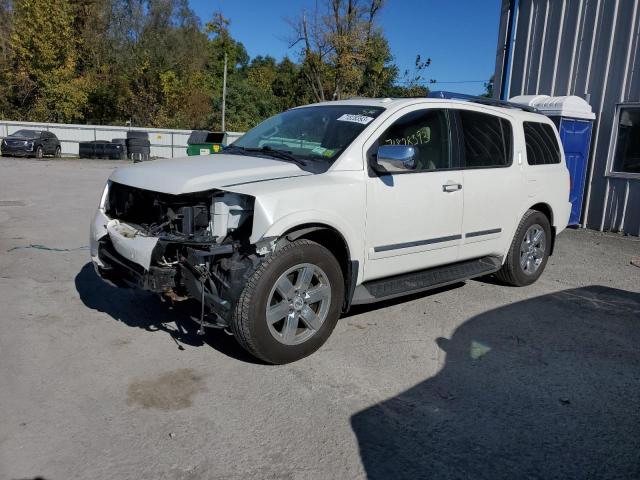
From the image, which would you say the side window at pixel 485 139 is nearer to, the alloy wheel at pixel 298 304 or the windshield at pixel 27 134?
the alloy wheel at pixel 298 304

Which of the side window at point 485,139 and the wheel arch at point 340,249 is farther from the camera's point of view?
the side window at point 485,139

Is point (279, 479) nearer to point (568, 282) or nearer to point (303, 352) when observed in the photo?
point (303, 352)

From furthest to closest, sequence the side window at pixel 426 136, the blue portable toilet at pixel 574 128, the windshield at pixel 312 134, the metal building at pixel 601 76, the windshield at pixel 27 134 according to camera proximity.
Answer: the windshield at pixel 27 134, the metal building at pixel 601 76, the blue portable toilet at pixel 574 128, the side window at pixel 426 136, the windshield at pixel 312 134

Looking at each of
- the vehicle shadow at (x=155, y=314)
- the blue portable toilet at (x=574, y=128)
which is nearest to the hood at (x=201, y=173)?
the vehicle shadow at (x=155, y=314)

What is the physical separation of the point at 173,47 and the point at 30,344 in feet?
142

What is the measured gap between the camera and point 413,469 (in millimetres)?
2871

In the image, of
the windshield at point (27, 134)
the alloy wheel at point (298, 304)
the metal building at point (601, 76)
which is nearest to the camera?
the alloy wheel at point (298, 304)

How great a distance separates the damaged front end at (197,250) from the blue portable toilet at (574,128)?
7.39m

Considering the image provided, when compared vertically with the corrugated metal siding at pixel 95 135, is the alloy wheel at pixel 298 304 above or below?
below

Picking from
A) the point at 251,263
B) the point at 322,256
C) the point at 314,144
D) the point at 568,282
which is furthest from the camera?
the point at 568,282

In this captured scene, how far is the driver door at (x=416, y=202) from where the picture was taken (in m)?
4.47

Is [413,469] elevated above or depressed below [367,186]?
below

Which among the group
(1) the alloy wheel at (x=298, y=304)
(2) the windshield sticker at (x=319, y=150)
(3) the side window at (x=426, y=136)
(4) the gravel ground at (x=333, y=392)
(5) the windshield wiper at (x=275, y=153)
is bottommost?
(4) the gravel ground at (x=333, y=392)

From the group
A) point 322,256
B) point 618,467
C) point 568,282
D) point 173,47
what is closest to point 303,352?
point 322,256
